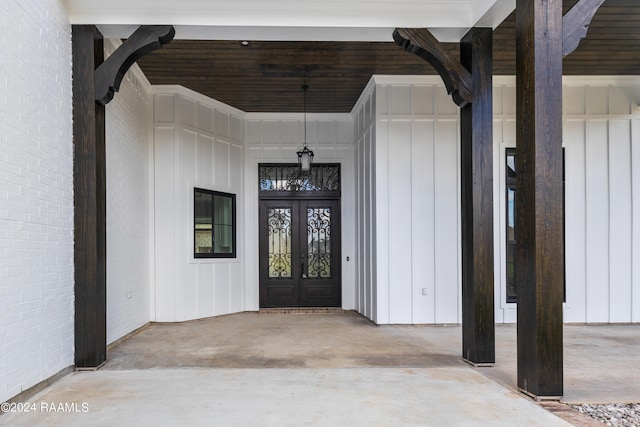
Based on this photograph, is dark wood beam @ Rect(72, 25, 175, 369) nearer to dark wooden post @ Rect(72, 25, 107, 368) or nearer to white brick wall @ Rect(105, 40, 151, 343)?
dark wooden post @ Rect(72, 25, 107, 368)

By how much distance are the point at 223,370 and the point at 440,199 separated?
12.3 feet

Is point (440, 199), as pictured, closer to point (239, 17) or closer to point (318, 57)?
point (318, 57)

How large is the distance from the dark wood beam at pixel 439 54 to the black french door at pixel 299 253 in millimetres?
4206

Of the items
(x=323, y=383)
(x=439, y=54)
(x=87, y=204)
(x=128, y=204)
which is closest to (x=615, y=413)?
(x=323, y=383)

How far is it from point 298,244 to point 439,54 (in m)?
4.64

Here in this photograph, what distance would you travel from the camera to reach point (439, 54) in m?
4.27

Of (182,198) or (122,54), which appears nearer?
(122,54)

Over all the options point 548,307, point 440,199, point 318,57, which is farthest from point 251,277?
point 548,307

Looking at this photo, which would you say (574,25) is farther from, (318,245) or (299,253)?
(299,253)

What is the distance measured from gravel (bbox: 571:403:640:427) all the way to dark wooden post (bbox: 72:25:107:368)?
375cm

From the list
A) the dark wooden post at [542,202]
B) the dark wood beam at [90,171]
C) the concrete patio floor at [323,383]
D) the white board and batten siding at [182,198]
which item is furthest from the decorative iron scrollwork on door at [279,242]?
the dark wooden post at [542,202]

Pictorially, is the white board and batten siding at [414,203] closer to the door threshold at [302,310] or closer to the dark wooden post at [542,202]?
the door threshold at [302,310]

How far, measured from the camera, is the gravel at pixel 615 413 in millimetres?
2975

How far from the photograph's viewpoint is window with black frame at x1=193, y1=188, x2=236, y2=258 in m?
7.18
